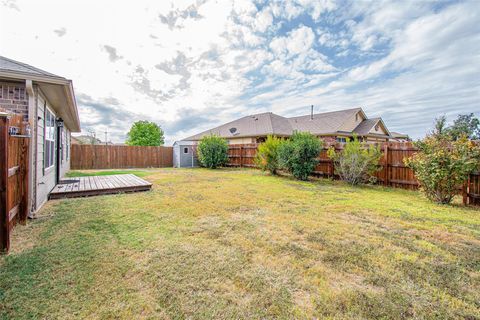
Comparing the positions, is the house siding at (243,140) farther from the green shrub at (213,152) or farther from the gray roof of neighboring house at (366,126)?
the gray roof of neighboring house at (366,126)

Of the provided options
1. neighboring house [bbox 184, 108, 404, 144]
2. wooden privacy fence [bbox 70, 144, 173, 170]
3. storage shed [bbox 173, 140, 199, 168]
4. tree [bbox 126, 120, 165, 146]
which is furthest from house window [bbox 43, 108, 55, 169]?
tree [bbox 126, 120, 165, 146]

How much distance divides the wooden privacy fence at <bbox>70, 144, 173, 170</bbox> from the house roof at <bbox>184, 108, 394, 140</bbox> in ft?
22.3

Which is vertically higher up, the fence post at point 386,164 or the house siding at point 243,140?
the house siding at point 243,140

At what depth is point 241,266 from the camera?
242cm

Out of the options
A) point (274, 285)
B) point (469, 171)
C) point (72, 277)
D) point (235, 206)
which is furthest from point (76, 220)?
point (469, 171)

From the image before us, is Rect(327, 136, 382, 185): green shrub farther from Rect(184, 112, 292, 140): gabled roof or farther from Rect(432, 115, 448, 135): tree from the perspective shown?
Rect(184, 112, 292, 140): gabled roof

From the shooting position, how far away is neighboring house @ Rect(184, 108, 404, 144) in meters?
19.0

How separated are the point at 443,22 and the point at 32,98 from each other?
11.2 metres

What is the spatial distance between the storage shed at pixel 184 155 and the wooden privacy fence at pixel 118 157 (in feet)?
3.15

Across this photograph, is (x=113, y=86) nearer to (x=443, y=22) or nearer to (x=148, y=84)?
(x=148, y=84)

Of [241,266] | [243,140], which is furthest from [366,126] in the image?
[241,266]

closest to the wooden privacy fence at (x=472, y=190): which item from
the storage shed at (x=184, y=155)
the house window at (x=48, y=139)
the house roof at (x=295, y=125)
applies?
the house window at (x=48, y=139)

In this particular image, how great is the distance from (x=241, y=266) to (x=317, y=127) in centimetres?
1984

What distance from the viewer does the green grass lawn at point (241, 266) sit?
177 cm
